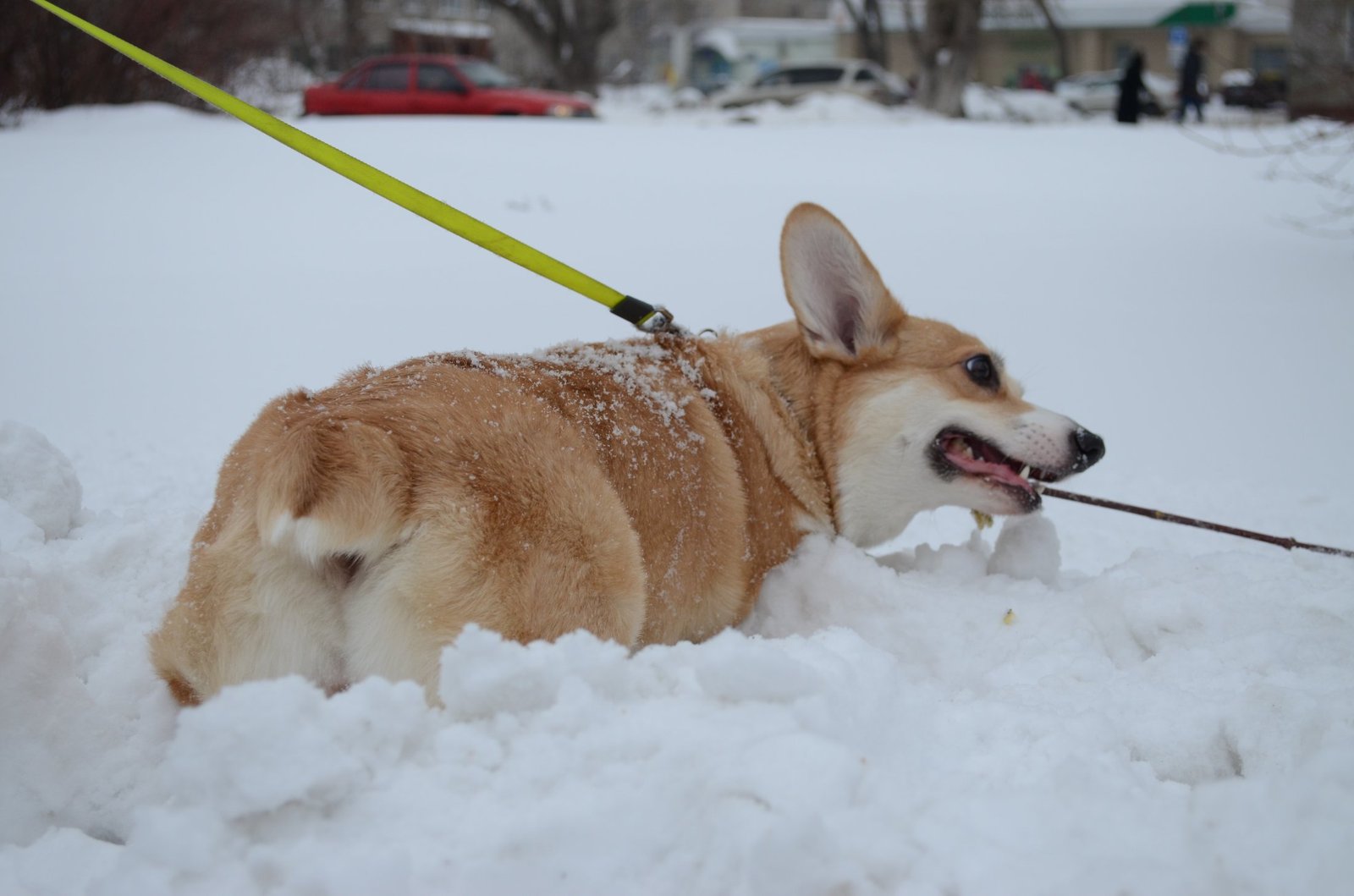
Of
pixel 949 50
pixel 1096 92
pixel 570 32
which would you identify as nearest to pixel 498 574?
pixel 949 50

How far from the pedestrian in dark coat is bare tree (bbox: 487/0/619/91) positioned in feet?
52.6

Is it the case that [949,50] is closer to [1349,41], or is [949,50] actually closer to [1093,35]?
[1349,41]

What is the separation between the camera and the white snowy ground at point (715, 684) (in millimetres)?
1546

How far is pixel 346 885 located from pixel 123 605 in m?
1.60

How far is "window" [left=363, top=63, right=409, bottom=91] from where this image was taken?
17344mm

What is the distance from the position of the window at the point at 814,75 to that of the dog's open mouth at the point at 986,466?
29.7 m

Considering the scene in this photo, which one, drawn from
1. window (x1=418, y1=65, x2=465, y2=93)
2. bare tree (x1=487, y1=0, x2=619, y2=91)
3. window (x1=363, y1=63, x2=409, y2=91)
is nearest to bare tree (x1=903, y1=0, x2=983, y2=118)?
bare tree (x1=487, y1=0, x2=619, y2=91)

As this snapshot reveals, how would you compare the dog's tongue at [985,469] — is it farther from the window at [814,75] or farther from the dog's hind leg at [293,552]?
the window at [814,75]

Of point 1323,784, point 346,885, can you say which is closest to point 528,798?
point 346,885

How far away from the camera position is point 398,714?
170cm

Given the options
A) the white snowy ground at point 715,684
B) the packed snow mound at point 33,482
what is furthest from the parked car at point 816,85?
the packed snow mound at point 33,482

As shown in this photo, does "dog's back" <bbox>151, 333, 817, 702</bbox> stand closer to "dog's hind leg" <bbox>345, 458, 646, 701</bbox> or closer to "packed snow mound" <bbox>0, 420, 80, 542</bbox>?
"dog's hind leg" <bbox>345, 458, 646, 701</bbox>

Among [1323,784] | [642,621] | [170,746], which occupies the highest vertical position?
[170,746]

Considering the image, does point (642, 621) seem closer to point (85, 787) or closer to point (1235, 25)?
point (85, 787)
